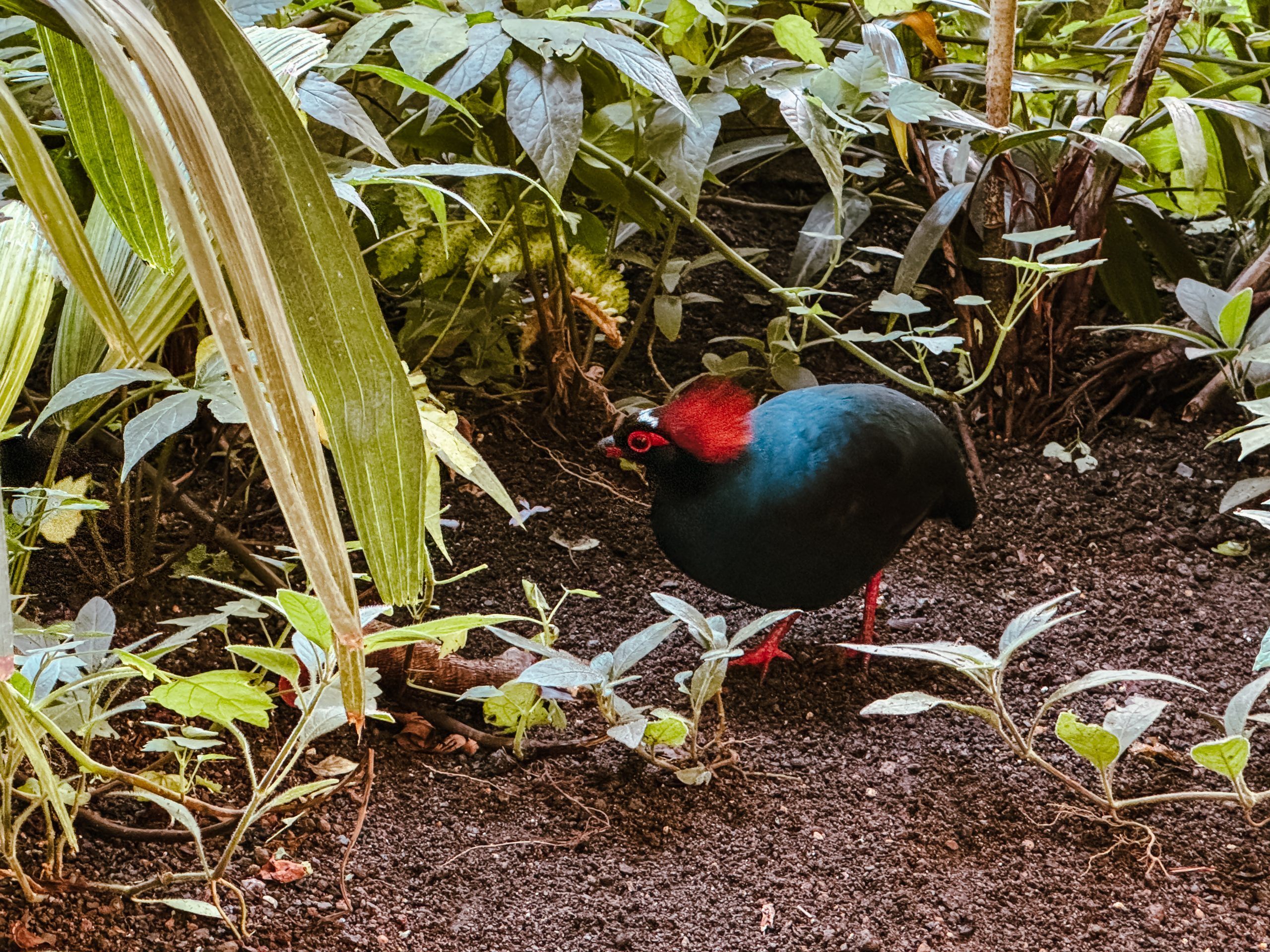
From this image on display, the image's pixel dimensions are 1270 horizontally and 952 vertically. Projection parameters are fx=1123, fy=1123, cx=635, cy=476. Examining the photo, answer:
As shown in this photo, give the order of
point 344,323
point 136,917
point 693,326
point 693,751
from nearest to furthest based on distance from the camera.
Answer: point 344,323, point 136,917, point 693,751, point 693,326

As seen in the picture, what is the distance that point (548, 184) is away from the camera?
5.85ft

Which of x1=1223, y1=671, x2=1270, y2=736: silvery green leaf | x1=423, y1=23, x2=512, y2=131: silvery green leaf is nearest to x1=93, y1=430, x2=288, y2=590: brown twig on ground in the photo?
x1=423, y1=23, x2=512, y2=131: silvery green leaf

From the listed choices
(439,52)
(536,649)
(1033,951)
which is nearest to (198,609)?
(536,649)

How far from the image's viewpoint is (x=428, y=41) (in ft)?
5.39

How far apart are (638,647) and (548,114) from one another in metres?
0.88

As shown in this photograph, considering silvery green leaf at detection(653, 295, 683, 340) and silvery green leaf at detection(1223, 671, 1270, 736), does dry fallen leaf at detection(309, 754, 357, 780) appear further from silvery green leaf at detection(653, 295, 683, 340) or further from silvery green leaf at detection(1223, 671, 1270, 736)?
silvery green leaf at detection(653, 295, 683, 340)

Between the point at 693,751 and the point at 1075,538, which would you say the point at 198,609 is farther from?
the point at 1075,538

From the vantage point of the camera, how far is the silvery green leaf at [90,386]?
3.83ft

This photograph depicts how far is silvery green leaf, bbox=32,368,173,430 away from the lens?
1.17 meters

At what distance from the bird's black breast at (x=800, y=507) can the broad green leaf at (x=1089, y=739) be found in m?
0.59

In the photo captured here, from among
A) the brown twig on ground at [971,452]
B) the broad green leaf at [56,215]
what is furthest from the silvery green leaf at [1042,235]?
the broad green leaf at [56,215]

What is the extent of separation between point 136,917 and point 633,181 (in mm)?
1518

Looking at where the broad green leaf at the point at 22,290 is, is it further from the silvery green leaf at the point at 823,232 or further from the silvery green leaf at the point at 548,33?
the silvery green leaf at the point at 823,232

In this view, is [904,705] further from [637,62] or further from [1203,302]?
[1203,302]
